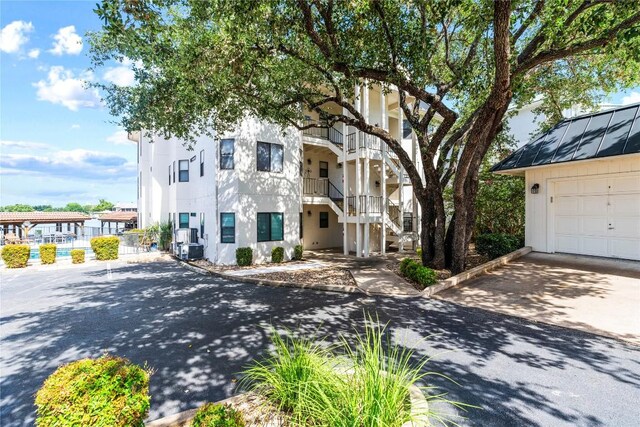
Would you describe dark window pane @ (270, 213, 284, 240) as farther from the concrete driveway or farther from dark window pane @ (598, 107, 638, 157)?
dark window pane @ (598, 107, 638, 157)

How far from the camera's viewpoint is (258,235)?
13555 millimetres

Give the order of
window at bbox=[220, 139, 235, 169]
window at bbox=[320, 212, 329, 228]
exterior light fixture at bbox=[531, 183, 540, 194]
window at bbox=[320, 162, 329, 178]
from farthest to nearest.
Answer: window at bbox=[320, 212, 329, 228] < window at bbox=[320, 162, 329, 178] < window at bbox=[220, 139, 235, 169] < exterior light fixture at bbox=[531, 183, 540, 194]

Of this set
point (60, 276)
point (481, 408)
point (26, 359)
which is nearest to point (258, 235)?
point (60, 276)

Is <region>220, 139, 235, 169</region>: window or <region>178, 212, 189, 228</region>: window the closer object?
<region>220, 139, 235, 169</region>: window

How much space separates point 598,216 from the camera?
9.55m

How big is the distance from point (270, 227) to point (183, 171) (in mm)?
7151

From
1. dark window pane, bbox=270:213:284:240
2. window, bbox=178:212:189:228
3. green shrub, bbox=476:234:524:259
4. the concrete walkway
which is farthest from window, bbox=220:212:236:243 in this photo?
green shrub, bbox=476:234:524:259

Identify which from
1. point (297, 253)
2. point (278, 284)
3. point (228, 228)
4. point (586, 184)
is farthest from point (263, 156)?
point (586, 184)

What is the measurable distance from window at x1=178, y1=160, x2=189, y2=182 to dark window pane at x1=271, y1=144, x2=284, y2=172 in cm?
600

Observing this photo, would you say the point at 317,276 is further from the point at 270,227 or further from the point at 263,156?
the point at 263,156

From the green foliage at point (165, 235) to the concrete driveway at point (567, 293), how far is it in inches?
677

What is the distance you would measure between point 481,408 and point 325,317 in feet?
11.6

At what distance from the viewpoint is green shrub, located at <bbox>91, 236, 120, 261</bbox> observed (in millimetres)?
15694

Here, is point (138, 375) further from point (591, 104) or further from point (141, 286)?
point (591, 104)
